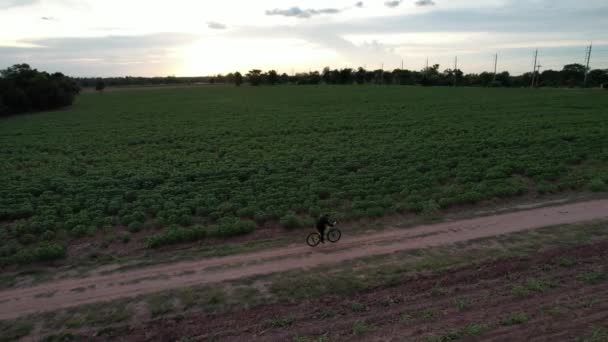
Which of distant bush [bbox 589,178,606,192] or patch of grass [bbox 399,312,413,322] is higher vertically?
distant bush [bbox 589,178,606,192]

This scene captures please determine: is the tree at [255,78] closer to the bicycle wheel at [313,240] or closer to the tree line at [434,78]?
the tree line at [434,78]

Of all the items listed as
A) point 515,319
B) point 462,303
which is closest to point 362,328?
point 462,303

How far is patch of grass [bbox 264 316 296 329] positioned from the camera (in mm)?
9633

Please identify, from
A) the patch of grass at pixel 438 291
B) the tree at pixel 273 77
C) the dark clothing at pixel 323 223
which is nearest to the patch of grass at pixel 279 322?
the patch of grass at pixel 438 291

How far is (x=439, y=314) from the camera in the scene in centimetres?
962

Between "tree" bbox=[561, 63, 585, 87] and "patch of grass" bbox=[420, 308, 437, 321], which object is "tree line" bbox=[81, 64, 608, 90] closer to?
"tree" bbox=[561, 63, 585, 87]

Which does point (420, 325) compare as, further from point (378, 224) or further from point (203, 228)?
point (203, 228)

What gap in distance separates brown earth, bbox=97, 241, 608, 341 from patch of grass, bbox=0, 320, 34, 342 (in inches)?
79.9

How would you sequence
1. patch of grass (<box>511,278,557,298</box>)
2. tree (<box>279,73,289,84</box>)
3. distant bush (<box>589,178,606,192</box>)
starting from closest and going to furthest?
1. patch of grass (<box>511,278,557,298</box>)
2. distant bush (<box>589,178,606,192</box>)
3. tree (<box>279,73,289,84</box>)

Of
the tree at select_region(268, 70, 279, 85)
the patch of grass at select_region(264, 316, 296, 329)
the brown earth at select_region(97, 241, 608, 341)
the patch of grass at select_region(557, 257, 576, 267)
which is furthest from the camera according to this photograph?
the tree at select_region(268, 70, 279, 85)

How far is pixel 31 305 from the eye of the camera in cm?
1099

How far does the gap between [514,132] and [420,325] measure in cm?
3103

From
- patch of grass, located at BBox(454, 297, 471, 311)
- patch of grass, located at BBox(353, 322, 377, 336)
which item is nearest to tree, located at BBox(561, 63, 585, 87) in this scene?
patch of grass, located at BBox(454, 297, 471, 311)

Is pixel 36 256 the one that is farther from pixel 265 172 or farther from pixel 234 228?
pixel 265 172
